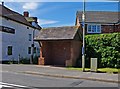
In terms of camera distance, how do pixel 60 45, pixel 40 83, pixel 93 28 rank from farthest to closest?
pixel 93 28, pixel 60 45, pixel 40 83

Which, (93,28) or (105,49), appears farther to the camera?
(93,28)

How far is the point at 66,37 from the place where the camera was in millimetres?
23609

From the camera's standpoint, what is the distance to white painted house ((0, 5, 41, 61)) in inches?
1249

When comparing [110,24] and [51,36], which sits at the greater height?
[110,24]

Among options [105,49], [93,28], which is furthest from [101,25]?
[105,49]

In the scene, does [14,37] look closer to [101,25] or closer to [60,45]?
[60,45]

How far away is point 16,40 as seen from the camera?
3534cm

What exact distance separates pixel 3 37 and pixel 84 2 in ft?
54.1

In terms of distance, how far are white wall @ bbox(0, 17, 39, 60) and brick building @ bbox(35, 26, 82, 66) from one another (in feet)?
26.6

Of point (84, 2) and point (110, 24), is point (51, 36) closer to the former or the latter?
point (84, 2)

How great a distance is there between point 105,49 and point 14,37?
16553 millimetres

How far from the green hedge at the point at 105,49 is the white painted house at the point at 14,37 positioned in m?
13.1

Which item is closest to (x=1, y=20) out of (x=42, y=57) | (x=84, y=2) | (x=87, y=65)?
(x=42, y=57)

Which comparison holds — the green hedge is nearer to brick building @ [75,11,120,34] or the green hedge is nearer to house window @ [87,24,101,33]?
brick building @ [75,11,120,34]
